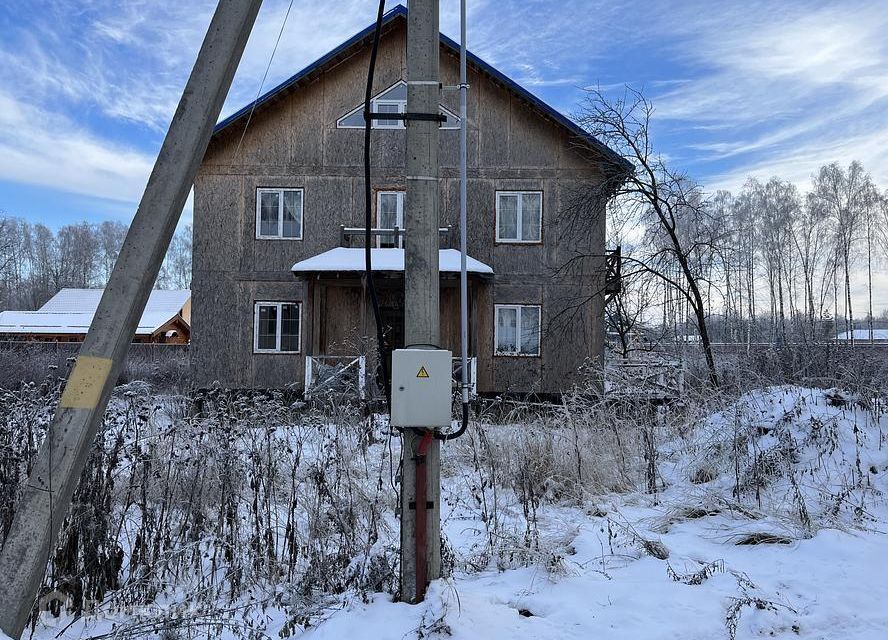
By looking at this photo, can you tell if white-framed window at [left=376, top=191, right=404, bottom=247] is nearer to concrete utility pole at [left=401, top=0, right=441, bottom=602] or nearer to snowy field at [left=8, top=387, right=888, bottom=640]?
snowy field at [left=8, top=387, right=888, bottom=640]

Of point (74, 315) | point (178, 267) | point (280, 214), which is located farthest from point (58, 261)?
point (280, 214)

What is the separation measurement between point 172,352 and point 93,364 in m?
24.0

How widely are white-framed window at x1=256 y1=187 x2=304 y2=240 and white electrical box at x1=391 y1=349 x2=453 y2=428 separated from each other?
13006 millimetres

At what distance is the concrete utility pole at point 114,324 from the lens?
293cm

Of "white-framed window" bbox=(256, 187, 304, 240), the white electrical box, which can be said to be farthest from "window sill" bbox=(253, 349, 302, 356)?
the white electrical box

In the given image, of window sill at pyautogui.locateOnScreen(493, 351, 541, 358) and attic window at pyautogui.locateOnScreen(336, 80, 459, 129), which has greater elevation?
attic window at pyautogui.locateOnScreen(336, 80, 459, 129)

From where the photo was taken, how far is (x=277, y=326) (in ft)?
52.5

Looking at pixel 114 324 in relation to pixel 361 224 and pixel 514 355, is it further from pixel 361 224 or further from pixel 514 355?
pixel 514 355

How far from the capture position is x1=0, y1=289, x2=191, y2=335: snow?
119ft

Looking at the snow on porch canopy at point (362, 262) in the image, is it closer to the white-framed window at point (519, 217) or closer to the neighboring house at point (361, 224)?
the neighboring house at point (361, 224)

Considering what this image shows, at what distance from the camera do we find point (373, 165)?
16109 mm

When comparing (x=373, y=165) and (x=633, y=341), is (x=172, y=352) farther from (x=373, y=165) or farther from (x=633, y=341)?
(x=633, y=341)

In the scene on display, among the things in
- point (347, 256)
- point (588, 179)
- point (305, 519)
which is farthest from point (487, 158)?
point (305, 519)

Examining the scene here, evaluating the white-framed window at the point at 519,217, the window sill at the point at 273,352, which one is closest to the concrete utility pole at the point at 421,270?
the white-framed window at the point at 519,217
